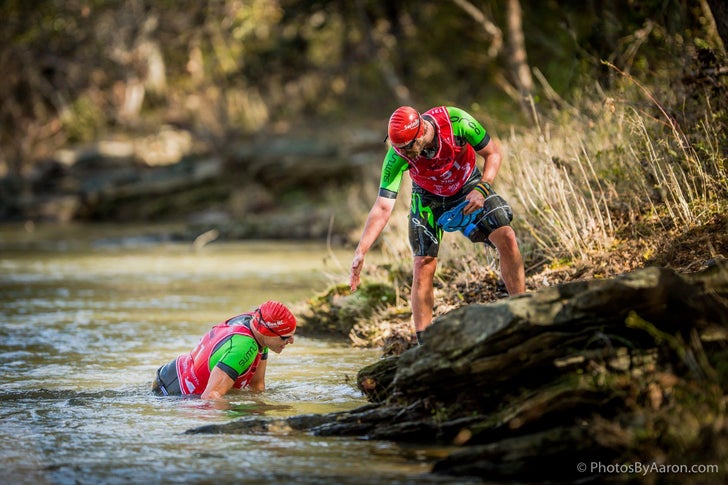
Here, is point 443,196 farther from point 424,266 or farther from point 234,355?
point 234,355

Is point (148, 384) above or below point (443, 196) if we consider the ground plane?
below

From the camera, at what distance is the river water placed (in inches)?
236

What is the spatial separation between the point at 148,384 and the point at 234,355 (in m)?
1.33

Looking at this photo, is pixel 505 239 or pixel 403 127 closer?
pixel 403 127

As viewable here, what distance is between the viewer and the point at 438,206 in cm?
832

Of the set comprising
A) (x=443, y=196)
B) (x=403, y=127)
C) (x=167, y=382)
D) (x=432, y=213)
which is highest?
(x=403, y=127)

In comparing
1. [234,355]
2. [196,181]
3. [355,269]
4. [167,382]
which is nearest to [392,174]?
[355,269]

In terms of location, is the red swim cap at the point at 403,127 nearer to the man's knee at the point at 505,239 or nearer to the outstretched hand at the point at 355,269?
the outstretched hand at the point at 355,269

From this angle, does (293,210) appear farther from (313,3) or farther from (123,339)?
(123,339)

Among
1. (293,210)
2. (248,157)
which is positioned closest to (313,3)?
(293,210)

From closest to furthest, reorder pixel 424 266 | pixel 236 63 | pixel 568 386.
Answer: pixel 568 386 → pixel 424 266 → pixel 236 63

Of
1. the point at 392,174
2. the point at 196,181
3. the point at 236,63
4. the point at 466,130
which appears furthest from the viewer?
the point at 236,63

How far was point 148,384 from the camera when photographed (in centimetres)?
905

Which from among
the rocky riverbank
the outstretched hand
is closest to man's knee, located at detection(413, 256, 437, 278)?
the outstretched hand
